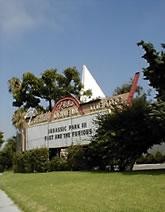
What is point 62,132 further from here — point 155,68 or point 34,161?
point 155,68

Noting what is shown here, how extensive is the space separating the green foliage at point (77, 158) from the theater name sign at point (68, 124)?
0.81m

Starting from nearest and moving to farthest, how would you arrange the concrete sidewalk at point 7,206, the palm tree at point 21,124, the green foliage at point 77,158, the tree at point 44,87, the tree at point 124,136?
the concrete sidewalk at point 7,206, the tree at point 124,136, the green foliage at point 77,158, the palm tree at point 21,124, the tree at point 44,87

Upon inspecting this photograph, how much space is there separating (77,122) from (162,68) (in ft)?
41.0

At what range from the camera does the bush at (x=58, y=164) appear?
119 ft

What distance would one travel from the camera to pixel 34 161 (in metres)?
40.7

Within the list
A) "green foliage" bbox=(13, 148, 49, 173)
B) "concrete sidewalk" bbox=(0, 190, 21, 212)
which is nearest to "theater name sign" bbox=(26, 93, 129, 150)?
"green foliage" bbox=(13, 148, 49, 173)

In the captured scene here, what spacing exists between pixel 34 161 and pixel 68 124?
4.97 m

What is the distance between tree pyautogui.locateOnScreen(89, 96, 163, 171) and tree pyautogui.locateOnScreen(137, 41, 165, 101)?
1.60 metres

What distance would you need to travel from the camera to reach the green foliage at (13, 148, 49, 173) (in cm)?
4006

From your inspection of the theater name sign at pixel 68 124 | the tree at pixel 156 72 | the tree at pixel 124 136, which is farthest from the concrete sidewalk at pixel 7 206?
the theater name sign at pixel 68 124

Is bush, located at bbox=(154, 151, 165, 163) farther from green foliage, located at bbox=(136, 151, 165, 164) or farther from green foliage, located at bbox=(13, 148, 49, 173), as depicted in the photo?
green foliage, located at bbox=(13, 148, 49, 173)

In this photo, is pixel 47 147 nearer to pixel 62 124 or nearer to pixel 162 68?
pixel 62 124

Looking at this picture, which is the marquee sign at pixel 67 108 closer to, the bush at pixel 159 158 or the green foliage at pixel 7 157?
the bush at pixel 159 158

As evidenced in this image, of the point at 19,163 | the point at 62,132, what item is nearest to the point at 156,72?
the point at 62,132
